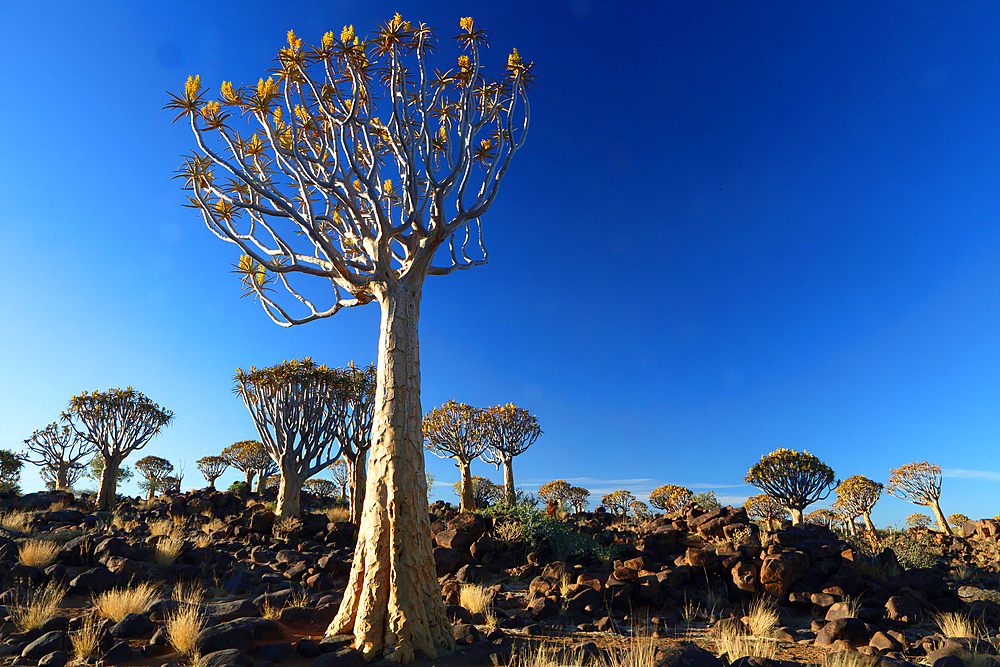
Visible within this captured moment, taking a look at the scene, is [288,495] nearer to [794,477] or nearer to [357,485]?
[357,485]

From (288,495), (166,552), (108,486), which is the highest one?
(108,486)

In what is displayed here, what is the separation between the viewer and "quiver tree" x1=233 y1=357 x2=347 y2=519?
18875 millimetres

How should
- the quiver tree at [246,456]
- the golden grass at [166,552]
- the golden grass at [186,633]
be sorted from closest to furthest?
the golden grass at [186,633]
the golden grass at [166,552]
the quiver tree at [246,456]

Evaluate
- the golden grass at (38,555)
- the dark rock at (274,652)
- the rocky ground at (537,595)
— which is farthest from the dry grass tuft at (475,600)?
the golden grass at (38,555)

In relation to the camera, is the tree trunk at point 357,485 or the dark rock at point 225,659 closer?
the dark rock at point 225,659

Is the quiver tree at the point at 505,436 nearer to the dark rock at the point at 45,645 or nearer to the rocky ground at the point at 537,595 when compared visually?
the rocky ground at the point at 537,595

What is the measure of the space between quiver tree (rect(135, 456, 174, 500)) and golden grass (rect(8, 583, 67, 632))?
40339mm

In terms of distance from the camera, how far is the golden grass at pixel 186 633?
22.5ft

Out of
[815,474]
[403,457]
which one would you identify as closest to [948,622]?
[403,457]

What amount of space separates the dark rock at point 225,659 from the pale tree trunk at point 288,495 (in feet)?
40.3

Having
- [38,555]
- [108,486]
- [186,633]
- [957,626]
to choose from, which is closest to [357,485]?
[38,555]

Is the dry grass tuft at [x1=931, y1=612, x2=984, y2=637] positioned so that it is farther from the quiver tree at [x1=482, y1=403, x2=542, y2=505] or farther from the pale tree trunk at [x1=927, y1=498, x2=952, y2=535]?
the pale tree trunk at [x1=927, y1=498, x2=952, y2=535]

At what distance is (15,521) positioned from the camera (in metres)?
16.4

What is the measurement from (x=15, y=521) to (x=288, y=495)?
26.3ft
